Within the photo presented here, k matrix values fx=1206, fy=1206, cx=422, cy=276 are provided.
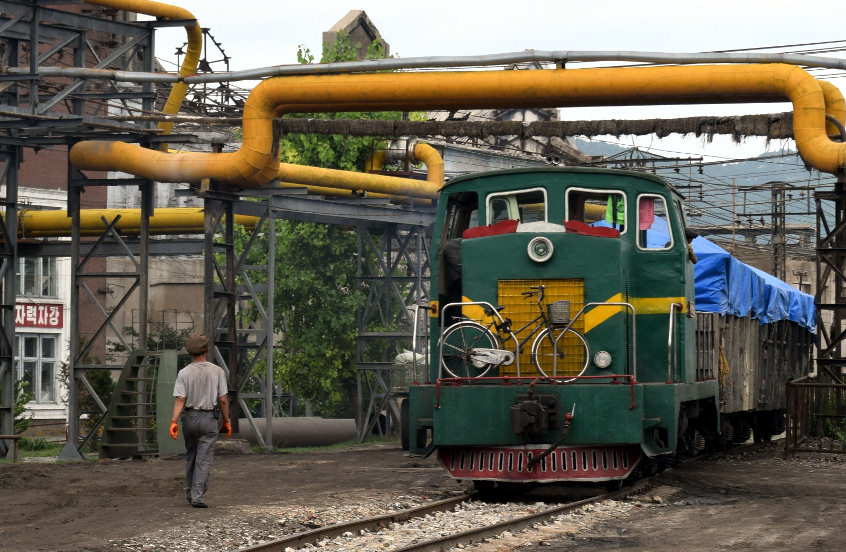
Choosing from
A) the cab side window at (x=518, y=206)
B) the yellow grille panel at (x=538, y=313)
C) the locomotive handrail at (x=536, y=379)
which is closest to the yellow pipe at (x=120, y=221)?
the cab side window at (x=518, y=206)

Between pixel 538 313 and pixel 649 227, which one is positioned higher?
pixel 649 227

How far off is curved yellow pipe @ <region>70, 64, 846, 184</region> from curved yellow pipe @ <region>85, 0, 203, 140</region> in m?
1.12

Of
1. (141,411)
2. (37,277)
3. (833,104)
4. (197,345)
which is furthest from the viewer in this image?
(37,277)

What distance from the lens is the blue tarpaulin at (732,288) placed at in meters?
15.7

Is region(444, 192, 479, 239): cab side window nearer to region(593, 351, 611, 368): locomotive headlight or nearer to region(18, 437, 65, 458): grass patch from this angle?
region(593, 351, 611, 368): locomotive headlight

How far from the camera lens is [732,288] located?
16.4 m

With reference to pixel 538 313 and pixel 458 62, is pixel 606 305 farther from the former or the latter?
pixel 458 62

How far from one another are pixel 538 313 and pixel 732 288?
18.2 ft

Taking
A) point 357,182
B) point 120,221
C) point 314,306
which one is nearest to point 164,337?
point 314,306

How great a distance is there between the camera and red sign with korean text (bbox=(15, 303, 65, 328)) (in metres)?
37.0

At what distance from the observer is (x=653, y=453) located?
1139 centimetres

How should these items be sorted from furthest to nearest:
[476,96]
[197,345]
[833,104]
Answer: [476,96] → [833,104] → [197,345]

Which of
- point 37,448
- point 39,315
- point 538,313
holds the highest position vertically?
point 39,315

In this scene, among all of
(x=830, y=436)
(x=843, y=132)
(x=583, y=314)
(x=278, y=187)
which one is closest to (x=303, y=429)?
(x=278, y=187)
